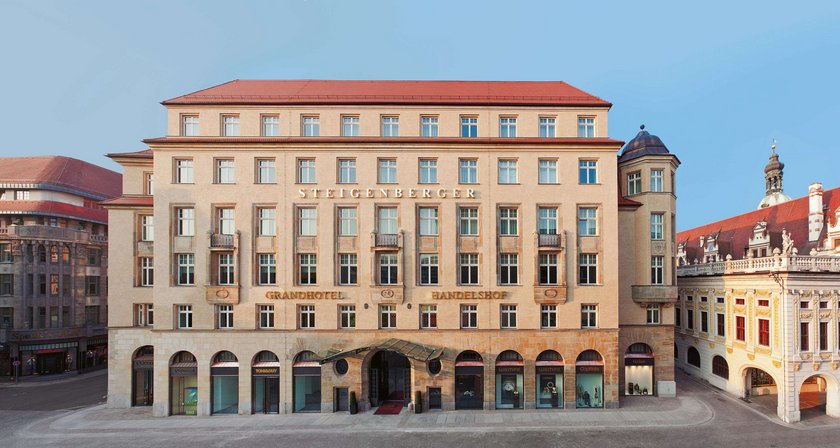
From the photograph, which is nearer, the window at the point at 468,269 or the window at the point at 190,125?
the window at the point at 468,269

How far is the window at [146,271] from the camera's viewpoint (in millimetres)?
29469

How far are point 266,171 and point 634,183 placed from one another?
28.7 m

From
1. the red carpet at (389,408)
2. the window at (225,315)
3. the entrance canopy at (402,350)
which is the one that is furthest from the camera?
the window at (225,315)

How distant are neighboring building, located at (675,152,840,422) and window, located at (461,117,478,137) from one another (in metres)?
22.2

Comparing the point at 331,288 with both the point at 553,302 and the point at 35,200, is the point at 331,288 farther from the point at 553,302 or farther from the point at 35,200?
the point at 35,200

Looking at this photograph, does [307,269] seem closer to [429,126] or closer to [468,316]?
[468,316]

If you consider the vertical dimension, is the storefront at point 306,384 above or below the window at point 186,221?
below

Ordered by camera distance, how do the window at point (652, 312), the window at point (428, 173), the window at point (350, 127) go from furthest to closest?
the window at point (652, 312) < the window at point (350, 127) < the window at point (428, 173)

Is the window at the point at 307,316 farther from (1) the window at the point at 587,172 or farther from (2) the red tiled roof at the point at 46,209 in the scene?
(2) the red tiled roof at the point at 46,209

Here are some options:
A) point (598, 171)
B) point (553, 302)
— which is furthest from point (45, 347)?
point (598, 171)

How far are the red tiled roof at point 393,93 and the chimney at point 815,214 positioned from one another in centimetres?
2477

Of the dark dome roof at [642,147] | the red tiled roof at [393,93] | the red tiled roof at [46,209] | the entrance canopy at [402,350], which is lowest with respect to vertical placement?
the entrance canopy at [402,350]

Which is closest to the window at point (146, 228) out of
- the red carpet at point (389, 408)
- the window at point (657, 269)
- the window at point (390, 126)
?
the window at point (390, 126)

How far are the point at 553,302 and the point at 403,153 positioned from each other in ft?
50.0
